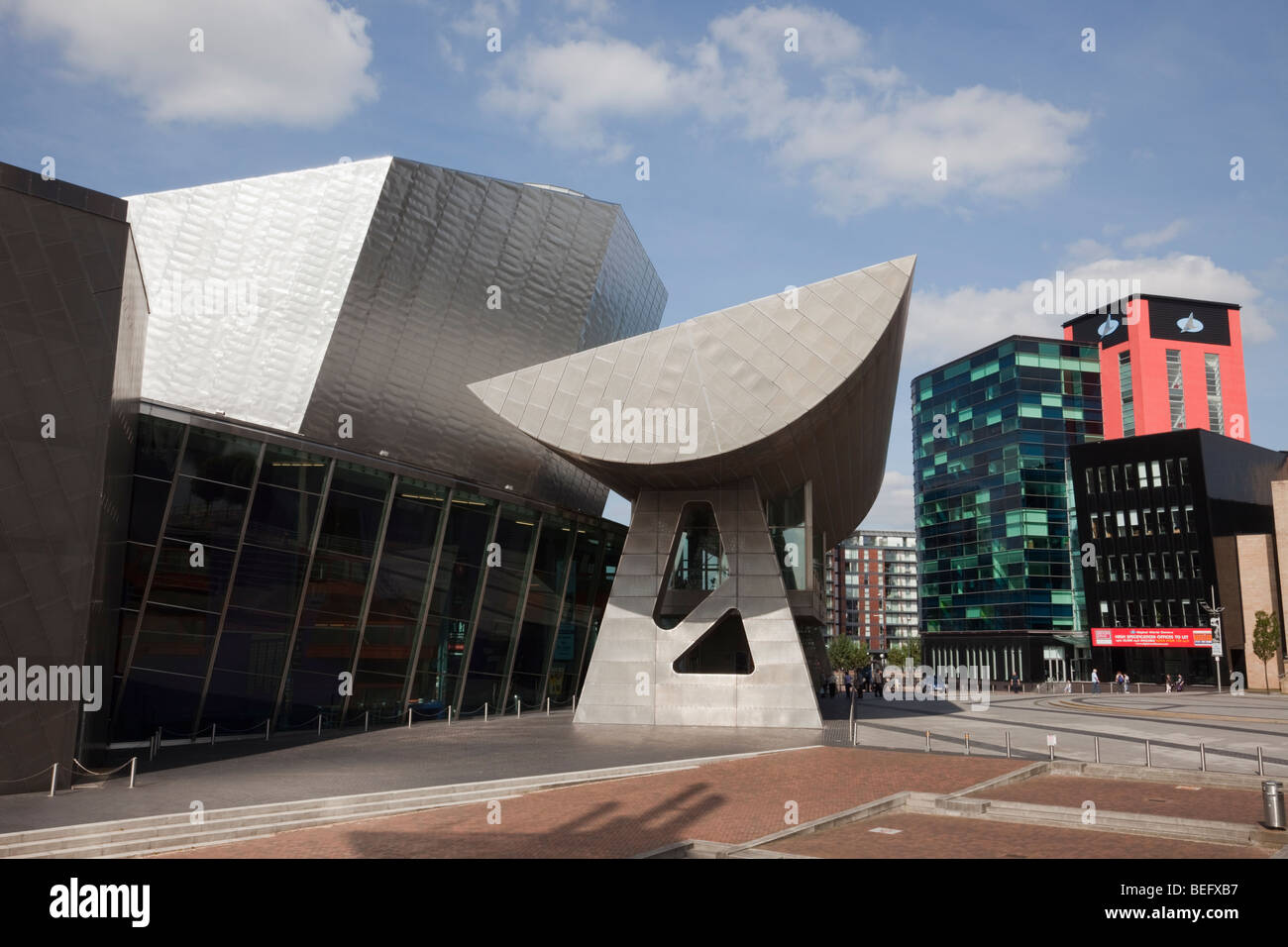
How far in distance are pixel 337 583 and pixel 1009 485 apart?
8370 centimetres

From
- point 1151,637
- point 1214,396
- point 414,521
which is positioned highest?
point 1214,396

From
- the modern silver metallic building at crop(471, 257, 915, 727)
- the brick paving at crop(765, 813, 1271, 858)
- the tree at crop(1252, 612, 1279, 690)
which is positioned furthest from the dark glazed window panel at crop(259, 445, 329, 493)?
the tree at crop(1252, 612, 1279, 690)

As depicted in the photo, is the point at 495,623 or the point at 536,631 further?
the point at 536,631

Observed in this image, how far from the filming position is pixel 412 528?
28.2 metres

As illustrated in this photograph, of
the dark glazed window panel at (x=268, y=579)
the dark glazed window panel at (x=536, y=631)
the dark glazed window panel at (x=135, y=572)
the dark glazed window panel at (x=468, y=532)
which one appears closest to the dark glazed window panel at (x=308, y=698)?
the dark glazed window panel at (x=268, y=579)

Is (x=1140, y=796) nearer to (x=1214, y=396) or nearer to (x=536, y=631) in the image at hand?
(x=536, y=631)

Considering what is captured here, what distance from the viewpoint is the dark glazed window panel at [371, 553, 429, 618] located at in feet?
89.9

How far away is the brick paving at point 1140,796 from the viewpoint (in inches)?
583

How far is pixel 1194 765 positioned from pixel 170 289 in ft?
94.5

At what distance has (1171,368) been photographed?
102750mm

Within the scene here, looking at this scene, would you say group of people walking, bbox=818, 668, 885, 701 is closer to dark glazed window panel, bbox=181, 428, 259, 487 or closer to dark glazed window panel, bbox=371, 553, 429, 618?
dark glazed window panel, bbox=371, 553, 429, 618

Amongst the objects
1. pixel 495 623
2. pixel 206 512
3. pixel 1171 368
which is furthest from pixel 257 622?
pixel 1171 368

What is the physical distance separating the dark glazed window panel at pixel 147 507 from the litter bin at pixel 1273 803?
22.1 m
